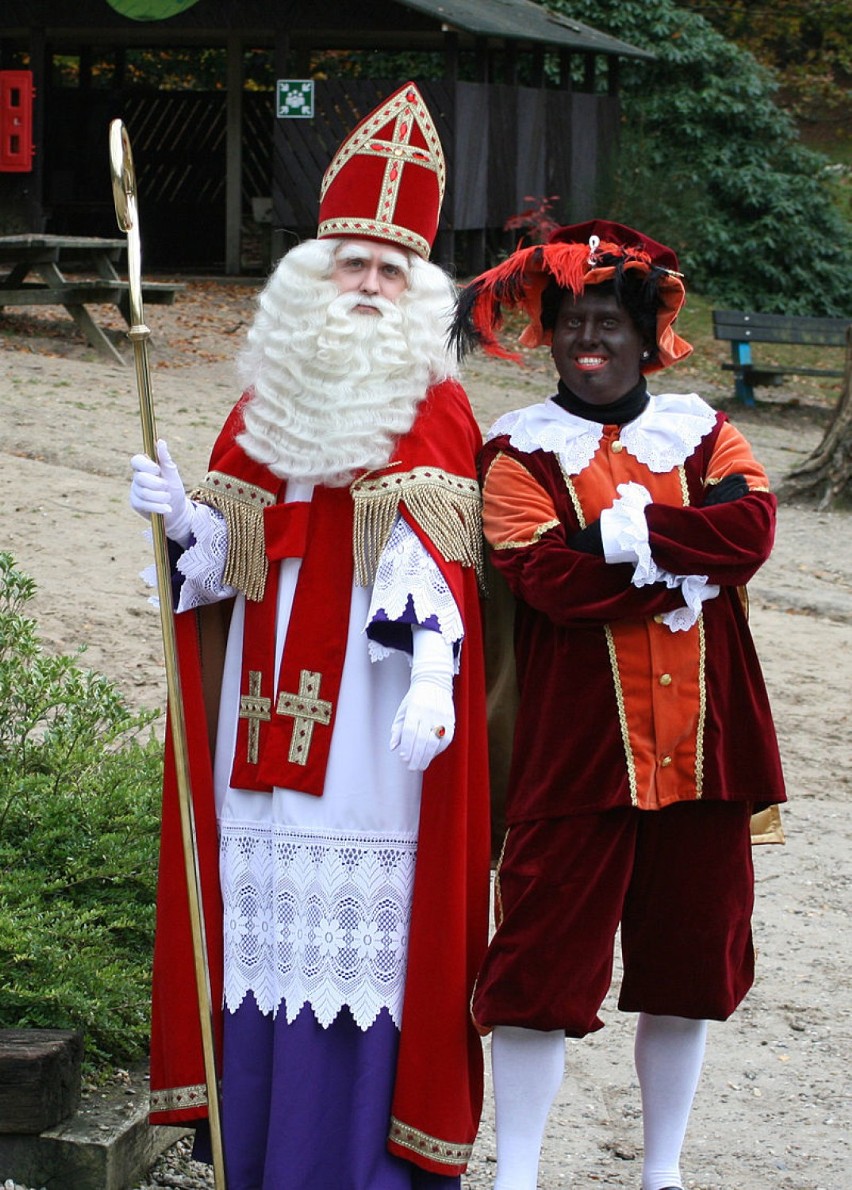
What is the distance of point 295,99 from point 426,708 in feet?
47.2

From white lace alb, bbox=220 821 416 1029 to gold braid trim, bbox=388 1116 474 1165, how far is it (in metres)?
0.20

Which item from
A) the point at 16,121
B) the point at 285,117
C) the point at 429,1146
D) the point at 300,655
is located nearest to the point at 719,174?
the point at 285,117

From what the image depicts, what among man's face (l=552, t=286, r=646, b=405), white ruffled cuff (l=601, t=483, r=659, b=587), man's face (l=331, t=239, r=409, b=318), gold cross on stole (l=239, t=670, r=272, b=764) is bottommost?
gold cross on stole (l=239, t=670, r=272, b=764)

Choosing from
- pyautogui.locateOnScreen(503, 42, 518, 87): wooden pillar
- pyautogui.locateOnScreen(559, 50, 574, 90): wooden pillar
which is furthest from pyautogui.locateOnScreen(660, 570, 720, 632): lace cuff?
pyautogui.locateOnScreen(559, 50, 574, 90): wooden pillar

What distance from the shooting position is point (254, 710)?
308 centimetres

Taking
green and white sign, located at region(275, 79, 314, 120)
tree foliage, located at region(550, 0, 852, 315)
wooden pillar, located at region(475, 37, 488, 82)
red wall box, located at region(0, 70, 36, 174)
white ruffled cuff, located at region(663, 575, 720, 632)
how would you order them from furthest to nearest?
1. tree foliage, located at region(550, 0, 852, 315)
2. wooden pillar, located at region(475, 37, 488, 82)
3. green and white sign, located at region(275, 79, 314, 120)
4. red wall box, located at region(0, 70, 36, 174)
5. white ruffled cuff, located at region(663, 575, 720, 632)

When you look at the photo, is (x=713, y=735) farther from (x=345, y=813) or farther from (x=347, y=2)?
(x=347, y=2)

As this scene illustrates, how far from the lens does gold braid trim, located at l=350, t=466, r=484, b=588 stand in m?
2.96

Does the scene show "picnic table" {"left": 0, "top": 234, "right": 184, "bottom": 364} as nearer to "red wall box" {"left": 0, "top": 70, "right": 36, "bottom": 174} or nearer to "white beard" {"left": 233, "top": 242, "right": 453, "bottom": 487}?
"red wall box" {"left": 0, "top": 70, "right": 36, "bottom": 174}

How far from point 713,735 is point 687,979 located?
1.47 feet

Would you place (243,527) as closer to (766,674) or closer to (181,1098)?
(181,1098)

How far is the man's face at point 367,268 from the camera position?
3082mm

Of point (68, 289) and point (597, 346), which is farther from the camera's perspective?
point (68, 289)

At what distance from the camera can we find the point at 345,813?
9.78 feet
